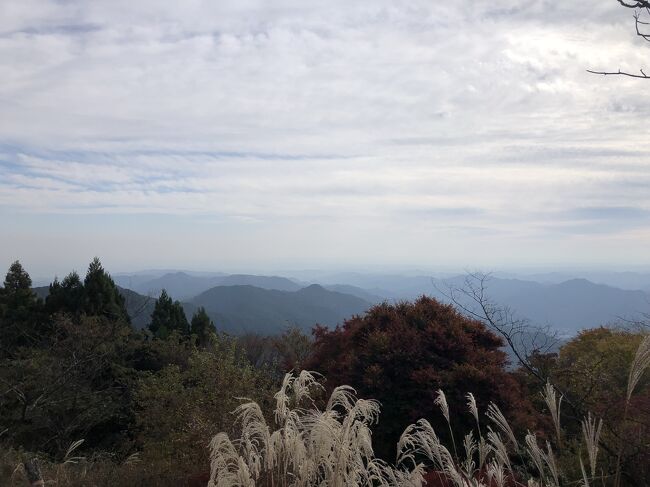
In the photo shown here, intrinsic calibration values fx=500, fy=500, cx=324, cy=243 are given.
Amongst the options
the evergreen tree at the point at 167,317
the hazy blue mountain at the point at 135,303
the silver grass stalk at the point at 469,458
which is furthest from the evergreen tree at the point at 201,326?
the silver grass stalk at the point at 469,458

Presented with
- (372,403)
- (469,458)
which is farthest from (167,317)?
(469,458)

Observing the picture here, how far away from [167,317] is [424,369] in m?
22.2

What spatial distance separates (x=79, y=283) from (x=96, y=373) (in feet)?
35.3

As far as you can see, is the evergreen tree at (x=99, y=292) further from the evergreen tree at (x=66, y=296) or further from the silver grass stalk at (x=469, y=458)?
the silver grass stalk at (x=469, y=458)

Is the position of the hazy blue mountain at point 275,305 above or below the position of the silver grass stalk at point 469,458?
below

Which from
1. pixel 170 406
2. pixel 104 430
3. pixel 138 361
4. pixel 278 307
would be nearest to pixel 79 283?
pixel 138 361

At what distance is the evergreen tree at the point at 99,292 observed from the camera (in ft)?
73.1

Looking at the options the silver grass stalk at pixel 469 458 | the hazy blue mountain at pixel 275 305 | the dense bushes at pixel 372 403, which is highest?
the silver grass stalk at pixel 469 458

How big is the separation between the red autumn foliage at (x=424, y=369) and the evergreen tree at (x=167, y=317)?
779 inches

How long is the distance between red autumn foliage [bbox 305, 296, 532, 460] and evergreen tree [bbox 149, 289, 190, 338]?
19.8 metres

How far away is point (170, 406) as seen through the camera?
34.8ft

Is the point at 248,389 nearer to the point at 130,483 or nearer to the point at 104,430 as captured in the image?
the point at 130,483

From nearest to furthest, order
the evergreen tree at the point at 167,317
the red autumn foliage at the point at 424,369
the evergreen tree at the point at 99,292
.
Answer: the red autumn foliage at the point at 424,369 → the evergreen tree at the point at 99,292 → the evergreen tree at the point at 167,317

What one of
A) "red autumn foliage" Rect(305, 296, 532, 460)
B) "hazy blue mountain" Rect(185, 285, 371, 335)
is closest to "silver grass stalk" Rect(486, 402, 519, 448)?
"red autumn foliage" Rect(305, 296, 532, 460)
